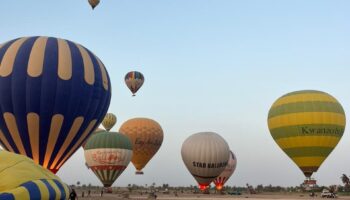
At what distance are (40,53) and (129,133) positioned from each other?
3624 centimetres

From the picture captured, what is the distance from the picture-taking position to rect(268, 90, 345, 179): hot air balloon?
3769 centimetres

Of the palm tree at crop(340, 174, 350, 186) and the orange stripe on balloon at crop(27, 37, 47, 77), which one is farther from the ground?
the orange stripe on balloon at crop(27, 37, 47, 77)

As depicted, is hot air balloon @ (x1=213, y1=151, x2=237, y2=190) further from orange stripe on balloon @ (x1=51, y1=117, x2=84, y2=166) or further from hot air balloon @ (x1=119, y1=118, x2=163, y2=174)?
orange stripe on balloon @ (x1=51, y1=117, x2=84, y2=166)

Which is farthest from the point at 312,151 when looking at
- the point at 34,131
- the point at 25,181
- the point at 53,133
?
the point at 25,181

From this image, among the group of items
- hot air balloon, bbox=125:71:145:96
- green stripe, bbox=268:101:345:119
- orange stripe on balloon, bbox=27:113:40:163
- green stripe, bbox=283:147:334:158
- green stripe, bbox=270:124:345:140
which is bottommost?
orange stripe on balloon, bbox=27:113:40:163

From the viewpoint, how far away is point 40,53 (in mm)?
22594

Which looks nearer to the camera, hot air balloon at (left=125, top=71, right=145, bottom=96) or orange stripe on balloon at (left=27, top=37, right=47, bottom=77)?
orange stripe on balloon at (left=27, top=37, right=47, bottom=77)

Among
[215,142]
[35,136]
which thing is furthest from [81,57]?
[215,142]

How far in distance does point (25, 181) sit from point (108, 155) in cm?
3554

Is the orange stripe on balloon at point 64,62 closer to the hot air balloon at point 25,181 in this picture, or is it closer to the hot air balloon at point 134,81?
the hot air balloon at point 25,181

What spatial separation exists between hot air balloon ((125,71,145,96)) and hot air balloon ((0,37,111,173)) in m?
30.5

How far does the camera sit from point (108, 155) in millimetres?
40969

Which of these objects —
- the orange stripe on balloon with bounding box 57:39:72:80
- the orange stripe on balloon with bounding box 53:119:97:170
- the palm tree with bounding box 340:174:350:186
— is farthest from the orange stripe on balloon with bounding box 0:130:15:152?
the palm tree with bounding box 340:174:350:186

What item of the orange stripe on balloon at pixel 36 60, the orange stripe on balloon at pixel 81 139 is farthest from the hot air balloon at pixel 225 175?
the orange stripe on balloon at pixel 36 60
